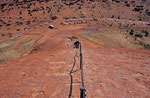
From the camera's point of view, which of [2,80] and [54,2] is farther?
[54,2]

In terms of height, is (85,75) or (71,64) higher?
(71,64)

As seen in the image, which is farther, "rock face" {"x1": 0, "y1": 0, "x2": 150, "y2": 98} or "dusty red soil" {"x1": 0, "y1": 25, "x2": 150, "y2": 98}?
"rock face" {"x1": 0, "y1": 0, "x2": 150, "y2": 98}

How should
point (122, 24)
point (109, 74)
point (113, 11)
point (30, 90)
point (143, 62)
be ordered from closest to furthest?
point (30, 90)
point (109, 74)
point (143, 62)
point (122, 24)
point (113, 11)

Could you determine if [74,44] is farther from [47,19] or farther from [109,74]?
[47,19]

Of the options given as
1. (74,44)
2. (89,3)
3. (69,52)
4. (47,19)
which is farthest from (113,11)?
(69,52)

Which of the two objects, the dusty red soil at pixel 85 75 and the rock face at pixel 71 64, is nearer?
the dusty red soil at pixel 85 75

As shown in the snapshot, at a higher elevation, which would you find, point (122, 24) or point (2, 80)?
point (122, 24)

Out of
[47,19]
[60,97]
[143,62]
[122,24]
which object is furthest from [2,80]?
[122,24]

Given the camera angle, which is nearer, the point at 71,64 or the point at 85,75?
the point at 85,75

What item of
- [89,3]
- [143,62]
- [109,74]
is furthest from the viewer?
[89,3]

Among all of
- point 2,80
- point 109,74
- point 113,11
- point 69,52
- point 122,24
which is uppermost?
point 113,11
